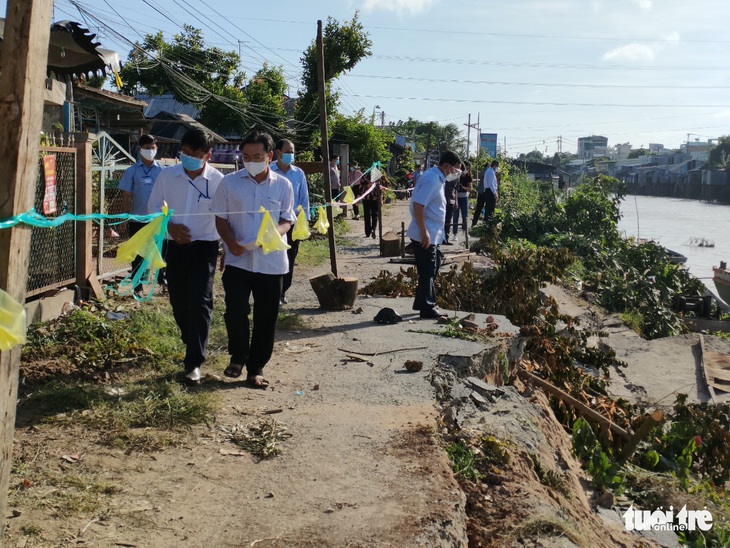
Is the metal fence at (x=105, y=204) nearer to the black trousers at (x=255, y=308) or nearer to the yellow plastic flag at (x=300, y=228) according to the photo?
the yellow plastic flag at (x=300, y=228)

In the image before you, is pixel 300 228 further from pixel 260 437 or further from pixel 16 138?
pixel 16 138

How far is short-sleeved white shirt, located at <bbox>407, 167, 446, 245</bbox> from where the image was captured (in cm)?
847

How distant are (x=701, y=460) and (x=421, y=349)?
10.2 feet

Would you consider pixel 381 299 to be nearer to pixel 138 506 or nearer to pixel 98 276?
pixel 98 276

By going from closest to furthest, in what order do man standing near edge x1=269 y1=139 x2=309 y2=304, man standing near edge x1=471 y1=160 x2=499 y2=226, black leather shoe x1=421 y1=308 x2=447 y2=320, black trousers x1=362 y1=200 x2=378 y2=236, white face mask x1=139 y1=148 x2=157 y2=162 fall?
man standing near edge x1=269 y1=139 x2=309 y2=304
black leather shoe x1=421 y1=308 x2=447 y2=320
white face mask x1=139 y1=148 x2=157 y2=162
black trousers x1=362 y1=200 x2=378 y2=236
man standing near edge x1=471 y1=160 x2=499 y2=226

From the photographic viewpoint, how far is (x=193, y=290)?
19.1 feet

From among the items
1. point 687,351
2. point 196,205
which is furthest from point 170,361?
point 687,351

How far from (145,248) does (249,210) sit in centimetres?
89

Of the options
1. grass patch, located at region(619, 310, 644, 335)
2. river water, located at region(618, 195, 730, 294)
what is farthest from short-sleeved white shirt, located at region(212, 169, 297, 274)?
river water, located at region(618, 195, 730, 294)

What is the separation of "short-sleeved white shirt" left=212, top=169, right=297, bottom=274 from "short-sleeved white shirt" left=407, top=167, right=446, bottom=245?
2.77 m

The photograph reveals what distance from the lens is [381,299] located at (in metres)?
9.86

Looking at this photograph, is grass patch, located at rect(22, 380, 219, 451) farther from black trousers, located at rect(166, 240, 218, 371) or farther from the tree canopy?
the tree canopy

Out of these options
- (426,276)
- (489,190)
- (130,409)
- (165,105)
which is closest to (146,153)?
(426,276)

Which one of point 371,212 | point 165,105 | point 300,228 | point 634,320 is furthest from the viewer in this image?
point 165,105
